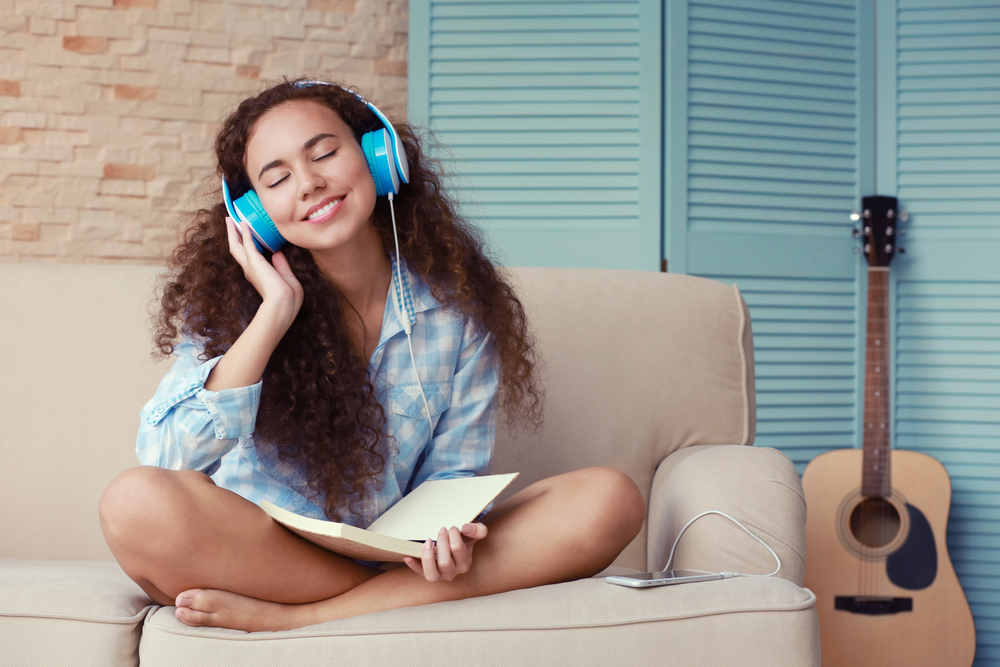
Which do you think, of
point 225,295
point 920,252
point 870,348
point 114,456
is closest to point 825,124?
point 920,252

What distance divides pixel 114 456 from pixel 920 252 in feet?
7.13

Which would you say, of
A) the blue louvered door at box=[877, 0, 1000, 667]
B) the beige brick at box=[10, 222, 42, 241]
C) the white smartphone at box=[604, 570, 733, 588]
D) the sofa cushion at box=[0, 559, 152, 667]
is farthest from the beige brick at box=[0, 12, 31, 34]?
the blue louvered door at box=[877, 0, 1000, 667]

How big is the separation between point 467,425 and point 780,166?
60.5 inches

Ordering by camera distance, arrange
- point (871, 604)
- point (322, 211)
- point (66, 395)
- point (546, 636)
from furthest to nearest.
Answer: point (871, 604)
point (66, 395)
point (322, 211)
point (546, 636)

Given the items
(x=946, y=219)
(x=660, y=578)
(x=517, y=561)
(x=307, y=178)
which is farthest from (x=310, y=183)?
(x=946, y=219)

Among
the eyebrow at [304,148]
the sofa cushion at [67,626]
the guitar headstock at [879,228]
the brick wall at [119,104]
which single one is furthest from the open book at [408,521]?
the guitar headstock at [879,228]

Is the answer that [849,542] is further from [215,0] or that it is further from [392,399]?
[215,0]

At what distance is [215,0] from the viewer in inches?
97.5

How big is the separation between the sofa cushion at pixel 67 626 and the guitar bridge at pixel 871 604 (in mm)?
1665

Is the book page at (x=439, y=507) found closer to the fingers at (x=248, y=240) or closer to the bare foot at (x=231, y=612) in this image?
the bare foot at (x=231, y=612)

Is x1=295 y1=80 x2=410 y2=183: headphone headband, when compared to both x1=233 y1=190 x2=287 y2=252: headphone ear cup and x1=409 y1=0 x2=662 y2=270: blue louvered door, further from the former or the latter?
x1=409 y1=0 x2=662 y2=270: blue louvered door

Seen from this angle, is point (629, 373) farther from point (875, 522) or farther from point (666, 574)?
point (875, 522)

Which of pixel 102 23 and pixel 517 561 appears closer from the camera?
A: pixel 517 561

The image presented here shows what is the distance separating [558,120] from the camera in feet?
7.47
